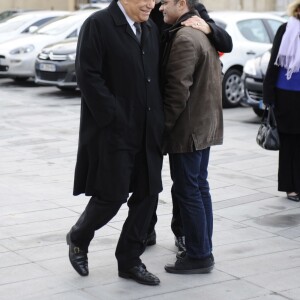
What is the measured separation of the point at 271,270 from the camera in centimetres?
596

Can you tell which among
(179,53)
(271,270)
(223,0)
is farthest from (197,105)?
(223,0)

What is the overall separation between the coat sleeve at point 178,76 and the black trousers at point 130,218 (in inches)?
13.0

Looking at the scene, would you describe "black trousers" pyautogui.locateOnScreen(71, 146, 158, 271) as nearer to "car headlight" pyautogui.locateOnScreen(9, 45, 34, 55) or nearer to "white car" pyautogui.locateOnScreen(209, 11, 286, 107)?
"white car" pyautogui.locateOnScreen(209, 11, 286, 107)

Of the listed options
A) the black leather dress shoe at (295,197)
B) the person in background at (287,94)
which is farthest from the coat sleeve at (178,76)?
the black leather dress shoe at (295,197)

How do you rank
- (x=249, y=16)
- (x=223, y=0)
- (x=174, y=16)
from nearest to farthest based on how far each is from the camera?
(x=174, y=16)
(x=249, y=16)
(x=223, y=0)

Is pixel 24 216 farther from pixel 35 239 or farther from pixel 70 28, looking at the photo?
pixel 70 28

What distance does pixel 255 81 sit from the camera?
13.0m

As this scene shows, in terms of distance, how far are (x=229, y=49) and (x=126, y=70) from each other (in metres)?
0.86

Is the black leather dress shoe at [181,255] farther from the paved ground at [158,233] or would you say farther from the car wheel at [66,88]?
the car wheel at [66,88]

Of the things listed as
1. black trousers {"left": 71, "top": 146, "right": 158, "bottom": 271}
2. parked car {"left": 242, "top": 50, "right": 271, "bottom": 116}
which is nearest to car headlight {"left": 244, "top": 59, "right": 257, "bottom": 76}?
parked car {"left": 242, "top": 50, "right": 271, "bottom": 116}

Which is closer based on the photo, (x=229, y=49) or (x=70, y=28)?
(x=229, y=49)

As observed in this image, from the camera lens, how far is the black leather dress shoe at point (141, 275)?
563 centimetres

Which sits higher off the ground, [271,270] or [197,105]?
[197,105]

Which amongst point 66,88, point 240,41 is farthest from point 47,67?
point 240,41
